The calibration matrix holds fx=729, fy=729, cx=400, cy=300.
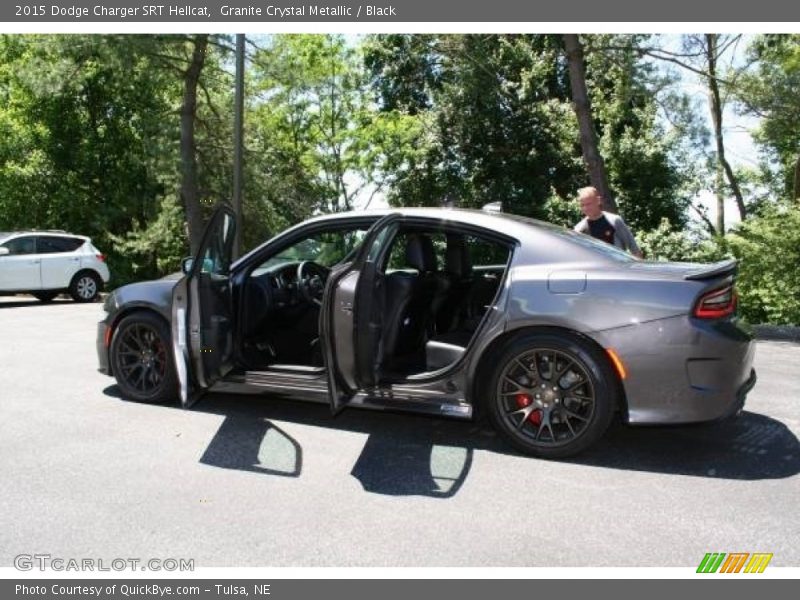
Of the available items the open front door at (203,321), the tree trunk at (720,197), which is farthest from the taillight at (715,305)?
the tree trunk at (720,197)

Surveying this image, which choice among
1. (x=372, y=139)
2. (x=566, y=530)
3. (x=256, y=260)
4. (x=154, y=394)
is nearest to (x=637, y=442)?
(x=566, y=530)

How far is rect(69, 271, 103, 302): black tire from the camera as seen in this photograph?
15.7m

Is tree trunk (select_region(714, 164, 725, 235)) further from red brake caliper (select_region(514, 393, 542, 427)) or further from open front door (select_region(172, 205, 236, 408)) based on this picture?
open front door (select_region(172, 205, 236, 408))

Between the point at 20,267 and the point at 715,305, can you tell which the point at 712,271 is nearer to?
the point at 715,305

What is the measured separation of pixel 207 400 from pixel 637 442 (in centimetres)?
321

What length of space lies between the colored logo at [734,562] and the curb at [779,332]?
760 cm

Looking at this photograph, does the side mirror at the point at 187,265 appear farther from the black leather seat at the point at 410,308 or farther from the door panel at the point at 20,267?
the door panel at the point at 20,267

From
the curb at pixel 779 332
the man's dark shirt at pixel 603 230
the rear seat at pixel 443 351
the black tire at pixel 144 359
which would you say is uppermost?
the man's dark shirt at pixel 603 230

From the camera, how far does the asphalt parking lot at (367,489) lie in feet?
10.6

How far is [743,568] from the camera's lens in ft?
10.1

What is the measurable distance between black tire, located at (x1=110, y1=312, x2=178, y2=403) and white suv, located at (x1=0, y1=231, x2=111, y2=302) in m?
10.6

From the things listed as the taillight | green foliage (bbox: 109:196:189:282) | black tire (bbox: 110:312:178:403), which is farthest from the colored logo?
green foliage (bbox: 109:196:189:282)

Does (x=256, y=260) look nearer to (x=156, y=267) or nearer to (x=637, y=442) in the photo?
(x=637, y=442)

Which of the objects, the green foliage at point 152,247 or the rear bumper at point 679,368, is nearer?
the rear bumper at point 679,368
